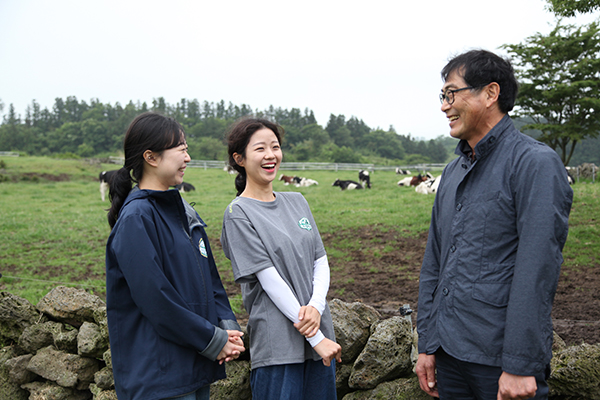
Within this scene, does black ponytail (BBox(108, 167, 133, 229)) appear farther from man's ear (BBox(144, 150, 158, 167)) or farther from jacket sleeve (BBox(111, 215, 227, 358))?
jacket sleeve (BBox(111, 215, 227, 358))

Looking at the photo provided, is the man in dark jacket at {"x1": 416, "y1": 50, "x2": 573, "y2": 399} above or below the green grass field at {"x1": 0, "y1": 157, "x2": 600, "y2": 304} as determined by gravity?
above

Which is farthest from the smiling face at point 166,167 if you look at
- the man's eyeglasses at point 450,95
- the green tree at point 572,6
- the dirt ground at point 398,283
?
the green tree at point 572,6

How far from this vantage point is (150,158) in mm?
2287

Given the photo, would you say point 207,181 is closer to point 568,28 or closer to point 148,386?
point 568,28

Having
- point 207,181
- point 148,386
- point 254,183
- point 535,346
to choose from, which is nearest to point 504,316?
point 535,346

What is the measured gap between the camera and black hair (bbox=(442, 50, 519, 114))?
6.54ft

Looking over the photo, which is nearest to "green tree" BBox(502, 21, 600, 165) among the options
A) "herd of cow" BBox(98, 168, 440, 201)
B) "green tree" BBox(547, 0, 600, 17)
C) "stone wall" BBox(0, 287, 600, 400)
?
"herd of cow" BBox(98, 168, 440, 201)

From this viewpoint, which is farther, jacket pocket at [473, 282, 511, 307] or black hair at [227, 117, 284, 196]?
black hair at [227, 117, 284, 196]

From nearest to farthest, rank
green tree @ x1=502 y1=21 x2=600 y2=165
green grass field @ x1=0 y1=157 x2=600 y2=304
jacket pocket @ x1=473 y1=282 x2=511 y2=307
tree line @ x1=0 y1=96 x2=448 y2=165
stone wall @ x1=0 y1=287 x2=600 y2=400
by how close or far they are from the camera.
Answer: jacket pocket @ x1=473 y1=282 x2=511 y2=307
stone wall @ x1=0 y1=287 x2=600 y2=400
green grass field @ x1=0 y1=157 x2=600 y2=304
green tree @ x1=502 y1=21 x2=600 y2=165
tree line @ x1=0 y1=96 x2=448 y2=165

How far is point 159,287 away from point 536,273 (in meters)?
1.54

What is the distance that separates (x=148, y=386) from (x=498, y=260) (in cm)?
161

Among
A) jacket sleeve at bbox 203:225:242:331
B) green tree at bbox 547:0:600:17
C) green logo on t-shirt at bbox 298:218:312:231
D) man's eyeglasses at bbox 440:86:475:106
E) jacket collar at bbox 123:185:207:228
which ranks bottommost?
jacket sleeve at bbox 203:225:242:331

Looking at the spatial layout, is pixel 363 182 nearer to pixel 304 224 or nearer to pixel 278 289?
pixel 304 224

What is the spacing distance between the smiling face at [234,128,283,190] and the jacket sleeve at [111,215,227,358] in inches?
25.9
